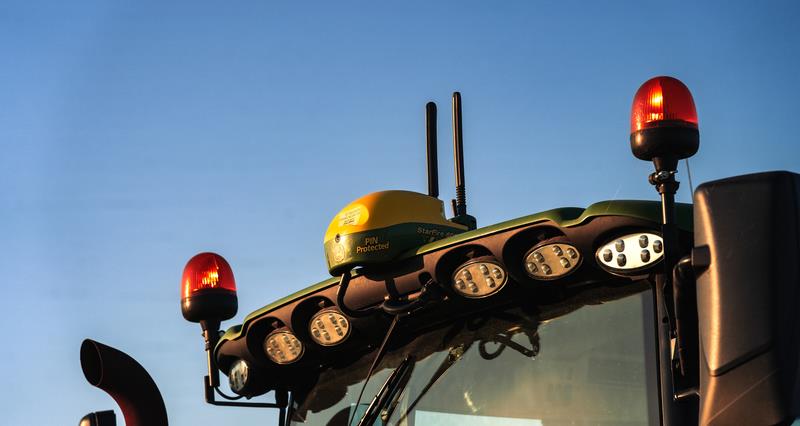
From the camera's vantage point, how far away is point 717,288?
9.56ft

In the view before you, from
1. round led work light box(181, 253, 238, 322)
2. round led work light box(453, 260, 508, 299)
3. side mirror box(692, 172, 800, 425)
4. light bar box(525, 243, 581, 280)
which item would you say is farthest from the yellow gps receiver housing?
side mirror box(692, 172, 800, 425)

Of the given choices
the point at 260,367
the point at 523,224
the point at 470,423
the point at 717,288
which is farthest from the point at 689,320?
the point at 260,367

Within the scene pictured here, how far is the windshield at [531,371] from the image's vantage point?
390cm

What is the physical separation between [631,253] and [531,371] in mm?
628

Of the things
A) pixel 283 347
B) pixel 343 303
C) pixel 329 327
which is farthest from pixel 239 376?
pixel 343 303

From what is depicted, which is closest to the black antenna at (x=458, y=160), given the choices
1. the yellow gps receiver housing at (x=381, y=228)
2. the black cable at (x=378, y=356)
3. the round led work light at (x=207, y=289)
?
the yellow gps receiver housing at (x=381, y=228)

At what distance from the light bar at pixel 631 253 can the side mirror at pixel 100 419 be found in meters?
1.85

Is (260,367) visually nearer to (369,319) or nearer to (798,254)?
(369,319)

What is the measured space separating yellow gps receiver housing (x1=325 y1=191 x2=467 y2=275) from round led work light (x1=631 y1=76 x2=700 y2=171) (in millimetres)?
1229

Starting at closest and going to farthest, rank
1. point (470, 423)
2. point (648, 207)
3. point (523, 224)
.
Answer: point (648, 207) < point (523, 224) < point (470, 423)

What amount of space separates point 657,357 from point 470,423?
0.80 meters

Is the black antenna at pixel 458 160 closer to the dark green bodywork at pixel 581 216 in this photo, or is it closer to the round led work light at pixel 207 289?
the dark green bodywork at pixel 581 216

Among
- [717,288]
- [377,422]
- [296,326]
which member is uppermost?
[717,288]

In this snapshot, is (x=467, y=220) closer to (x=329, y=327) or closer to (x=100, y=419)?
(x=329, y=327)
